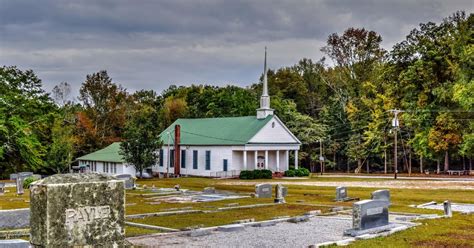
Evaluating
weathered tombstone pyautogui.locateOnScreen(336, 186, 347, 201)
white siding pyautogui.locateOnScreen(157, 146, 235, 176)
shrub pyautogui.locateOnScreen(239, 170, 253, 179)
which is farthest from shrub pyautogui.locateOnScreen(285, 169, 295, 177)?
weathered tombstone pyautogui.locateOnScreen(336, 186, 347, 201)

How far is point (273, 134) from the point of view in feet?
211

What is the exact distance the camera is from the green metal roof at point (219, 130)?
63581 mm

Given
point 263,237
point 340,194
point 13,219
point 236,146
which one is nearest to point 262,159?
point 236,146

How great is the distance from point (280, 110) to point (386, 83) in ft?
49.7

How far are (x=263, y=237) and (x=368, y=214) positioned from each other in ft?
11.2

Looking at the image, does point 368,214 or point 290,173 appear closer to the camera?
point 368,214

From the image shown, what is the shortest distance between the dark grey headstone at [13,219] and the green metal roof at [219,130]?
44.8m

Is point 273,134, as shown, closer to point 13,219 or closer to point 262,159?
point 262,159

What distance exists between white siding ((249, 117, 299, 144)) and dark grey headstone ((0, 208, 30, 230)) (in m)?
45.2

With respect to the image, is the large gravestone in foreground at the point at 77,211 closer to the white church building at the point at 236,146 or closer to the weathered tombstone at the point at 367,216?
the weathered tombstone at the point at 367,216

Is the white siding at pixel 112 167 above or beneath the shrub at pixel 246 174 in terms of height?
above

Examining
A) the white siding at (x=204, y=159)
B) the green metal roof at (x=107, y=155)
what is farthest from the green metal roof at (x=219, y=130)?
the green metal roof at (x=107, y=155)

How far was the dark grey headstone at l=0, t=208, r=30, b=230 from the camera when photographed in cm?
1723

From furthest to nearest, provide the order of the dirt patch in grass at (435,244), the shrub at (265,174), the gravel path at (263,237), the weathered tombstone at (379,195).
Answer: the shrub at (265,174)
the weathered tombstone at (379,195)
the gravel path at (263,237)
the dirt patch in grass at (435,244)
